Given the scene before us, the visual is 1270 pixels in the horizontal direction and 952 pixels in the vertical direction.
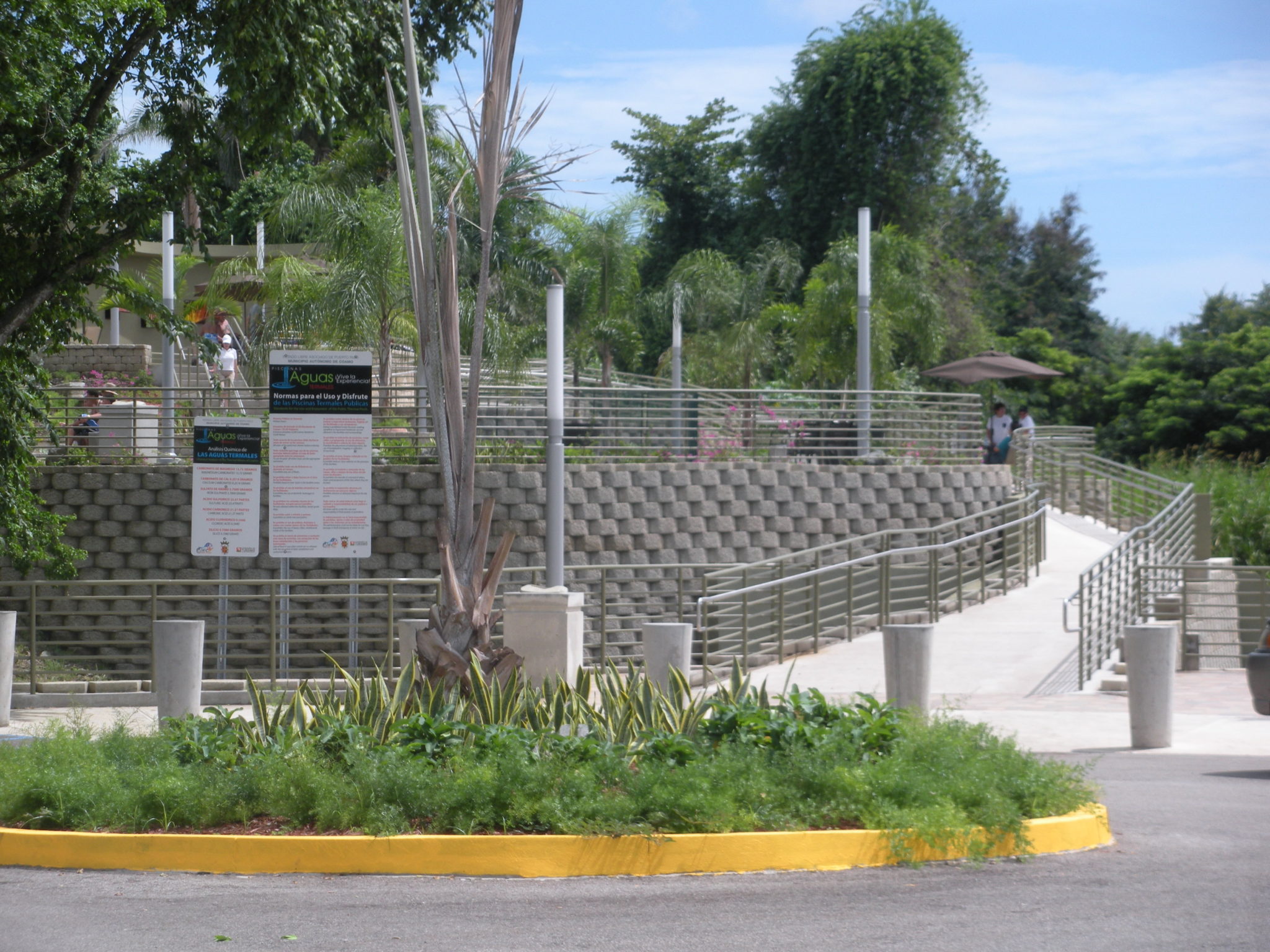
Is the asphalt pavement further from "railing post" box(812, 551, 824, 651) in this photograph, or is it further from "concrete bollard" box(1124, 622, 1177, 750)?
"railing post" box(812, 551, 824, 651)

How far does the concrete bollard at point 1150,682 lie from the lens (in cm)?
981

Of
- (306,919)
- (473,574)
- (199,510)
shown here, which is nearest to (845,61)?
(199,510)

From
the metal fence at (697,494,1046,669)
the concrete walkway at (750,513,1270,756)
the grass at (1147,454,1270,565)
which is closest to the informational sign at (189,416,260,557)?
the metal fence at (697,494,1046,669)

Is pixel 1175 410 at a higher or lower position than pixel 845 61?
lower

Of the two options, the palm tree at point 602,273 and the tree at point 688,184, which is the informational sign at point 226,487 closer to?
the palm tree at point 602,273

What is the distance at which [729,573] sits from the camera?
19266 millimetres

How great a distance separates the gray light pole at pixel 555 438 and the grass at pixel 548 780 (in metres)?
8.43

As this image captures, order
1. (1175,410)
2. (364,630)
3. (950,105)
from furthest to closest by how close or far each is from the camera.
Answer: (950,105), (1175,410), (364,630)

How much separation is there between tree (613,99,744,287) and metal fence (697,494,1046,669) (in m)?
28.2

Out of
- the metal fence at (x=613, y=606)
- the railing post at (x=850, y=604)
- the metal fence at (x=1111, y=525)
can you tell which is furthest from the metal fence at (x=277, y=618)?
the metal fence at (x=1111, y=525)

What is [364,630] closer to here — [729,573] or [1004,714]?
[729,573]

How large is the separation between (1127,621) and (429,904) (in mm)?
12233

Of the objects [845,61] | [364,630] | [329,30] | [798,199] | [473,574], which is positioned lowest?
[364,630]

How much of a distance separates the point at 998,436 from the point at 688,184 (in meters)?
25.5
